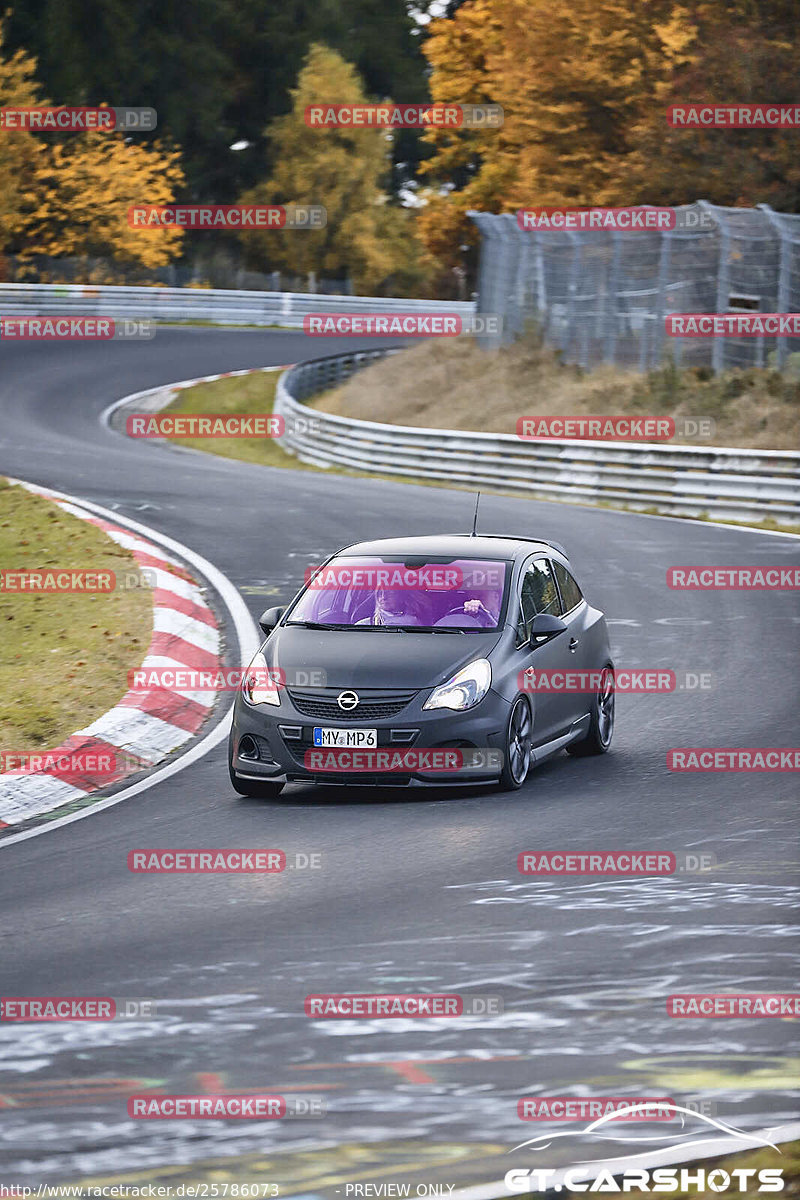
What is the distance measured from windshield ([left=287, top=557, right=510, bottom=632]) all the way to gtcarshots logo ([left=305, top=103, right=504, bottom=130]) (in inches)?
1581

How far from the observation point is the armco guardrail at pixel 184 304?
5466 centimetres

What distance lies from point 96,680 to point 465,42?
136 ft

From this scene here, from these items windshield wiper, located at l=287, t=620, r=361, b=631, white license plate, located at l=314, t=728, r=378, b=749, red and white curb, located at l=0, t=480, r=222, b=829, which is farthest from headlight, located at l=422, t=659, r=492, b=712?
red and white curb, located at l=0, t=480, r=222, b=829

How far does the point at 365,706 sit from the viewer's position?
35.2 feet

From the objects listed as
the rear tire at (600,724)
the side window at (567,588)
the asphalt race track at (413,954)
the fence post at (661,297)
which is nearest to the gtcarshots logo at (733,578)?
the asphalt race track at (413,954)

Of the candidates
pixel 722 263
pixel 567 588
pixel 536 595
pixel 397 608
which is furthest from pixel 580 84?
pixel 397 608

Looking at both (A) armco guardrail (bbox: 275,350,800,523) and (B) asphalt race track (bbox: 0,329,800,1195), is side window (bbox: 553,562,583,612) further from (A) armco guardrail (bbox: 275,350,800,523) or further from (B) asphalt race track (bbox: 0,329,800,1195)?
(A) armco guardrail (bbox: 275,350,800,523)

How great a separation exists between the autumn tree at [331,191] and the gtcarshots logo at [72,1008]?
252 ft

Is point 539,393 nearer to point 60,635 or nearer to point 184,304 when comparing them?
point 60,635

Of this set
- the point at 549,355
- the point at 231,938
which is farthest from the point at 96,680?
the point at 549,355

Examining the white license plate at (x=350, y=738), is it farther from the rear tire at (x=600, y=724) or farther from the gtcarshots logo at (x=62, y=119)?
the gtcarshots logo at (x=62, y=119)

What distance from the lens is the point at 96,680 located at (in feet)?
46.0

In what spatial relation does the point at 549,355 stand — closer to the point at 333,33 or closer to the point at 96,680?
the point at 96,680

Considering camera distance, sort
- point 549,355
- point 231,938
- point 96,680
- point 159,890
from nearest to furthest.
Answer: point 231,938, point 159,890, point 96,680, point 549,355
